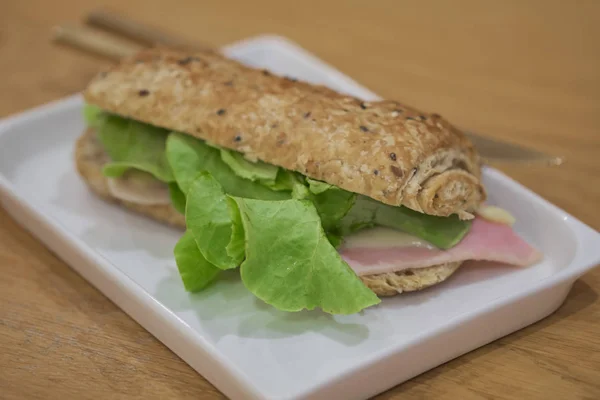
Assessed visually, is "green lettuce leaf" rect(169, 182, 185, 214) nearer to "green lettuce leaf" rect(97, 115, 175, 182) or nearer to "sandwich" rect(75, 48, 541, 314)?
"sandwich" rect(75, 48, 541, 314)

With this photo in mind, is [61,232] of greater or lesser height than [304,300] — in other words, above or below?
below

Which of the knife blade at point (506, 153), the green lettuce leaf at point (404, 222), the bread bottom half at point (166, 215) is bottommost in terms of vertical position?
the bread bottom half at point (166, 215)

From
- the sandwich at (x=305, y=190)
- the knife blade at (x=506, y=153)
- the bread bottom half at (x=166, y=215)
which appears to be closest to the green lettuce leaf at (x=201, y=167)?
the sandwich at (x=305, y=190)

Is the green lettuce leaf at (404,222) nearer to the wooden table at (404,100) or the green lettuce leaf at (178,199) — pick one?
the wooden table at (404,100)

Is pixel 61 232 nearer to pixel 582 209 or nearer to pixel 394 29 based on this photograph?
pixel 582 209

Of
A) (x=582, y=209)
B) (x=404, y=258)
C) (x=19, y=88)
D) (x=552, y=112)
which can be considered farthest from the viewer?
(x=19, y=88)

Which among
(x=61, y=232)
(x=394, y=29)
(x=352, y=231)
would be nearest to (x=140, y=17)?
(x=394, y=29)
